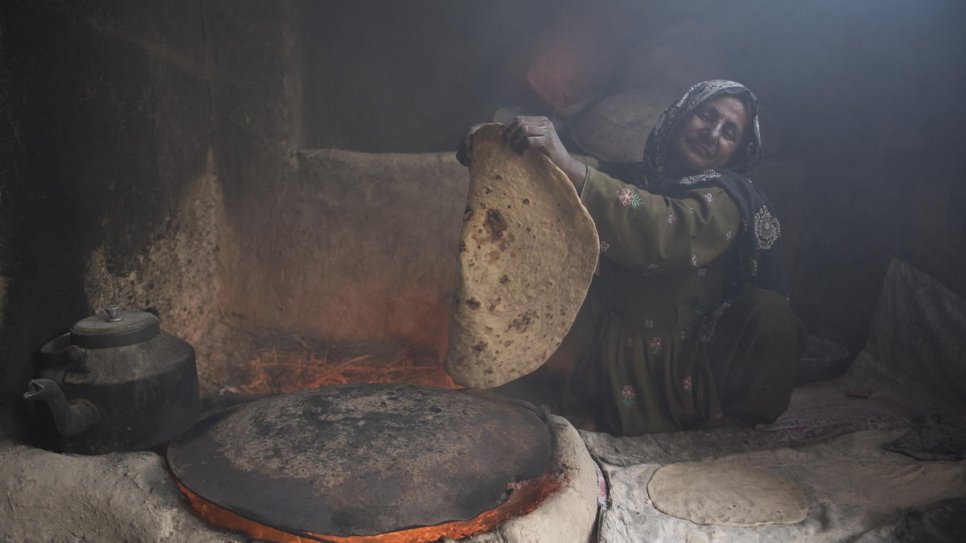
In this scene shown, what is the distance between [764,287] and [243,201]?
7.14 feet

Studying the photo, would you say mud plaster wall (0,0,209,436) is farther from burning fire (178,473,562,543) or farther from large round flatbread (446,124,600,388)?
large round flatbread (446,124,600,388)

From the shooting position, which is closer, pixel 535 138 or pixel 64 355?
pixel 64 355

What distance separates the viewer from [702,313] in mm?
2256

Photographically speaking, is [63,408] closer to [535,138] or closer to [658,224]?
[535,138]

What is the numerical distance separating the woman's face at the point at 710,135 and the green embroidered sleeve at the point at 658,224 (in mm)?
263

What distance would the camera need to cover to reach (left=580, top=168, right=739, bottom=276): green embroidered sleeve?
184 cm

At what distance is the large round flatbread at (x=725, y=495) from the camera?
177 centimetres

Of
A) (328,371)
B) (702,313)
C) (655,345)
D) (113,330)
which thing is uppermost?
(113,330)

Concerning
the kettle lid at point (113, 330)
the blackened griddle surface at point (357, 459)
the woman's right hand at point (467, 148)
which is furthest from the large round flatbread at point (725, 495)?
the kettle lid at point (113, 330)

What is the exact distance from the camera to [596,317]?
7.83 ft

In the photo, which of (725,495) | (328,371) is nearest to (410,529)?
(725,495)

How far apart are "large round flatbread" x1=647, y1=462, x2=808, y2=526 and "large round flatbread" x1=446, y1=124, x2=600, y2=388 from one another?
24.0 inches

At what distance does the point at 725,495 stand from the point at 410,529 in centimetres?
108

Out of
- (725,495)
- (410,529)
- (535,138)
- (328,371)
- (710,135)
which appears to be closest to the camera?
(410,529)
